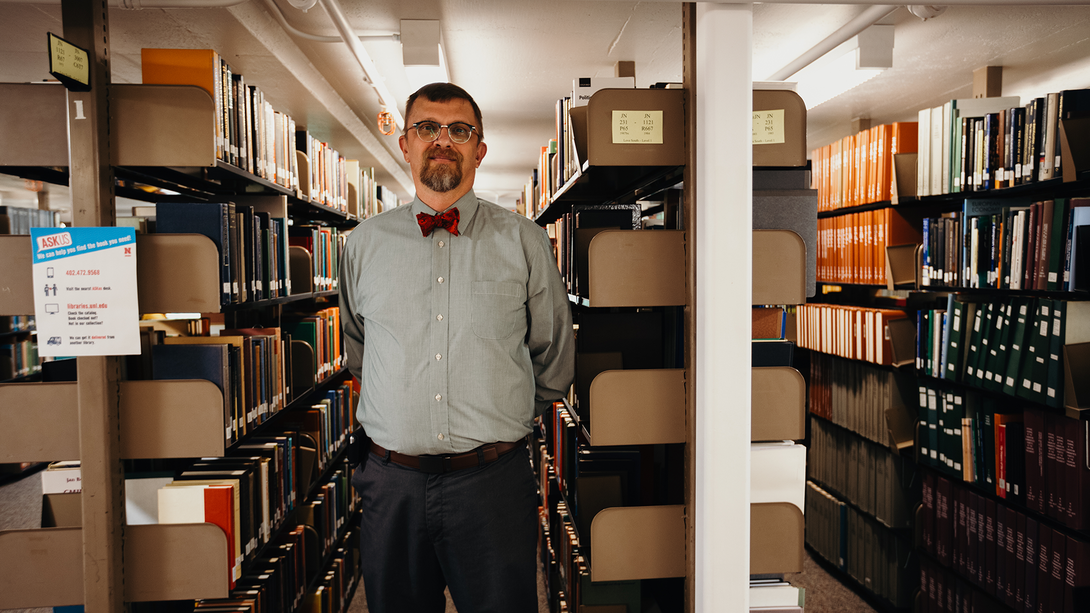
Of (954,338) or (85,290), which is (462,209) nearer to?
(85,290)

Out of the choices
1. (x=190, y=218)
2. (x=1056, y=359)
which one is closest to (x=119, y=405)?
(x=190, y=218)

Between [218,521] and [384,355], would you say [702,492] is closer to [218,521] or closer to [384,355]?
[384,355]

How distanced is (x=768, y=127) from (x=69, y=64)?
1.64 meters

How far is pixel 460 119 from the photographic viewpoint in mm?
1622

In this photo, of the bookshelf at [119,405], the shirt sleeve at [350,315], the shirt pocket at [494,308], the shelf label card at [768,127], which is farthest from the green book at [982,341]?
the bookshelf at [119,405]

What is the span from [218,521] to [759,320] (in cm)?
166

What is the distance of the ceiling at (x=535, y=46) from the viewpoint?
2.70 metres

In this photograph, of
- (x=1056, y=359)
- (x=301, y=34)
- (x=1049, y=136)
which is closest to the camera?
(x=1056, y=359)

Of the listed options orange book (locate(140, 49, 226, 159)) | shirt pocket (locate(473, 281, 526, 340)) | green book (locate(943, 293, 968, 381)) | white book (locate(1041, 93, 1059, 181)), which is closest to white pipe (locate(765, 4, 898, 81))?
white book (locate(1041, 93, 1059, 181))

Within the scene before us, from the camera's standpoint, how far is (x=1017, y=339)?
2361 millimetres

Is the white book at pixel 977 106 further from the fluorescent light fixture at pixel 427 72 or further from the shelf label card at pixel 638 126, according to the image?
the fluorescent light fixture at pixel 427 72

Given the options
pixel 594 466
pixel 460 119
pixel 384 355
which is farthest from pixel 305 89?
pixel 594 466

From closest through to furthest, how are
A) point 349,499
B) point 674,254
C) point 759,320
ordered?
point 674,254, point 759,320, point 349,499

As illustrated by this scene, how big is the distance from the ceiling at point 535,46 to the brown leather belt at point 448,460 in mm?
1939
